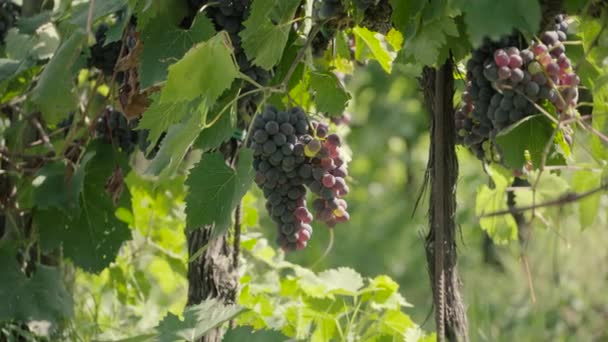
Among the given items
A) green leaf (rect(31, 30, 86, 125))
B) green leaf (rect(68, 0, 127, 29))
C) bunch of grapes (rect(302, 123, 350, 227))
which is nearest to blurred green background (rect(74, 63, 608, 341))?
bunch of grapes (rect(302, 123, 350, 227))

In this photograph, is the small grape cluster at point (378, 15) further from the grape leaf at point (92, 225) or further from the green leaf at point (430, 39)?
the grape leaf at point (92, 225)

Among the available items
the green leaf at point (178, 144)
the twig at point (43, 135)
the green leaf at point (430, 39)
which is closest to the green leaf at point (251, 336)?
the green leaf at point (178, 144)

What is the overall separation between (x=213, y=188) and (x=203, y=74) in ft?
0.72

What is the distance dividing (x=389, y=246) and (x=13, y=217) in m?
6.44

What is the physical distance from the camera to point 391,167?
9172mm

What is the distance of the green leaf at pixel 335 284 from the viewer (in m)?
2.21

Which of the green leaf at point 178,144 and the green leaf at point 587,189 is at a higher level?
the green leaf at point 178,144

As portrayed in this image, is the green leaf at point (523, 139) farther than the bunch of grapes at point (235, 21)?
No

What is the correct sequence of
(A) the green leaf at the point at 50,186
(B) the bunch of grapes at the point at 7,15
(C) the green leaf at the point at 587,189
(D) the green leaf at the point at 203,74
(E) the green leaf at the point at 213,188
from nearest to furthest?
(D) the green leaf at the point at 203,74 < (E) the green leaf at the point at 213,188 < (C) the green leaf at the point at 587,189 < (A) the green leaf at the point at 50,186 < (B) the bunch of grapes at the point at 7,15

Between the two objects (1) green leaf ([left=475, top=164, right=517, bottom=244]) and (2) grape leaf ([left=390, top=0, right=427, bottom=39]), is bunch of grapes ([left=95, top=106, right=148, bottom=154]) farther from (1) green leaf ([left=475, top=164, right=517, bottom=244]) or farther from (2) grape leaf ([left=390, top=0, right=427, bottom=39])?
(2) grape leaf ([left=390, top=0, right=427, bottom=39])

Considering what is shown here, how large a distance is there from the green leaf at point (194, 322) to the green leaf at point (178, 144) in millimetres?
259

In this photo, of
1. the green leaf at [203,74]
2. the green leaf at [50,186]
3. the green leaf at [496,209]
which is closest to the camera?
the green leaf at [203,74]

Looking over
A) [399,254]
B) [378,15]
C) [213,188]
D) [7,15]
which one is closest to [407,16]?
[378,15]

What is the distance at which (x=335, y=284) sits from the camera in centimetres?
224
